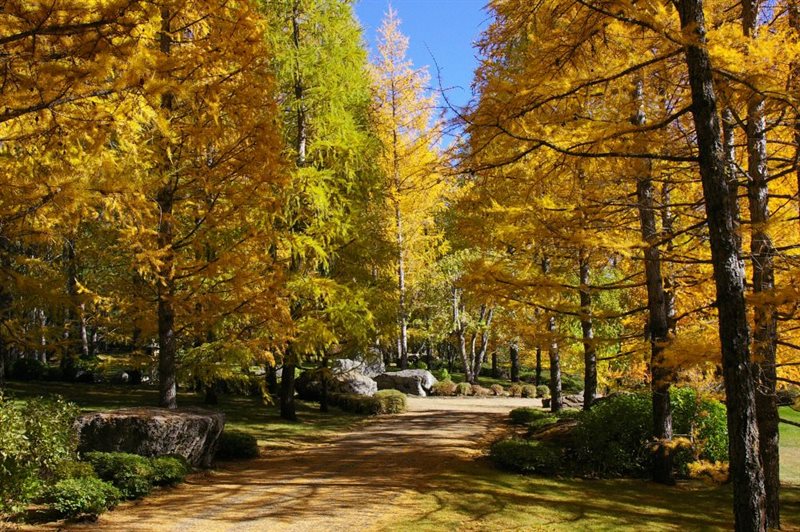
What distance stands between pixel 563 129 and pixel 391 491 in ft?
17.2

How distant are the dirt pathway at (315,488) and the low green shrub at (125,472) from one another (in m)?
0.18

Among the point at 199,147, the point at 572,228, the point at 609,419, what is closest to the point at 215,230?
the point at 199,147

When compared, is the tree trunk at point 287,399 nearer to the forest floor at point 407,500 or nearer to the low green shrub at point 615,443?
the forest floor at point 407,500

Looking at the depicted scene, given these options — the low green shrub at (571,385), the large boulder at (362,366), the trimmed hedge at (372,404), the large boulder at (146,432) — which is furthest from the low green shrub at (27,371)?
the low green shrub at (571,385)

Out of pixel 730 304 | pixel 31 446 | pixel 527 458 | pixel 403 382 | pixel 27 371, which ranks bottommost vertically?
pixel 403 382

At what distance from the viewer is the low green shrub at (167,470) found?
7793mm

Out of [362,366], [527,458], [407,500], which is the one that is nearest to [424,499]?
[407,500]

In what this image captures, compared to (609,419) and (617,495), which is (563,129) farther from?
(609,419)

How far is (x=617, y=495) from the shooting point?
8211 mm

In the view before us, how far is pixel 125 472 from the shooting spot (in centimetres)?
730

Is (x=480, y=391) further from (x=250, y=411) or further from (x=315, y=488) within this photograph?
(x=315, y=488)

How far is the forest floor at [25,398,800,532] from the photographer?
21.5ft

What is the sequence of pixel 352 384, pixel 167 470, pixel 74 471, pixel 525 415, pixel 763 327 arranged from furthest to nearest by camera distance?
pixel 352 384 → pixel 525 415 → pixel 167 470 → pixel 74 471 → pixel 763 327

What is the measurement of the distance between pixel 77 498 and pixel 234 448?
4347mm
